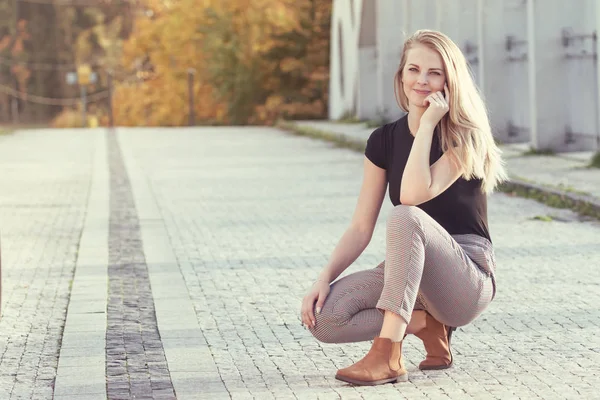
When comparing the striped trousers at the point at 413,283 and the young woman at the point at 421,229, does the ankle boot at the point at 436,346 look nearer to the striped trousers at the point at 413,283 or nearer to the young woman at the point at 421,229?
the young woman at the point at 421,229

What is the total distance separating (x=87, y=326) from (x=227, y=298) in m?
1.08

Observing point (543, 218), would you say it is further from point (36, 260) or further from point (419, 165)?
point (419, 165)

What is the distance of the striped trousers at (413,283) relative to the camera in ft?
17.1

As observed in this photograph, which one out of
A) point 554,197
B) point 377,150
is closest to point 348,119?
point 554,197

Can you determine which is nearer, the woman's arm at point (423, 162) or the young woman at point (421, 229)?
the young woman at point (421, 229)

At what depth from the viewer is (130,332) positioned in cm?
675

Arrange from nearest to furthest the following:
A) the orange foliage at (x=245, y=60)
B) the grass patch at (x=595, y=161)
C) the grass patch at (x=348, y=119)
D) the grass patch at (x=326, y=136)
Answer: the grass patch at (x=595, y=161) → the grass patch at (x=326, y=136) → the grass patch at (x=348, y=119) → the orange foliage at (x=245, y=60)

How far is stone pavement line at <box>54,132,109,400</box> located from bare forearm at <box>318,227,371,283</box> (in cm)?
98

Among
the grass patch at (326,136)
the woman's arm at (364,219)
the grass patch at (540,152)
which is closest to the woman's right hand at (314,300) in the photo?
the woman's arm at (364,219)

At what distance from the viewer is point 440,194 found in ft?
18.3

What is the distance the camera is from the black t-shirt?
556cm

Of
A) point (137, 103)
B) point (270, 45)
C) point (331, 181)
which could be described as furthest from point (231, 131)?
point (137, 103)

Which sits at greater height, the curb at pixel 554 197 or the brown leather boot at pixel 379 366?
the brown leather boot at pixel 379 366

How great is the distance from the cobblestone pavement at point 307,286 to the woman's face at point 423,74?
1.10 metres
